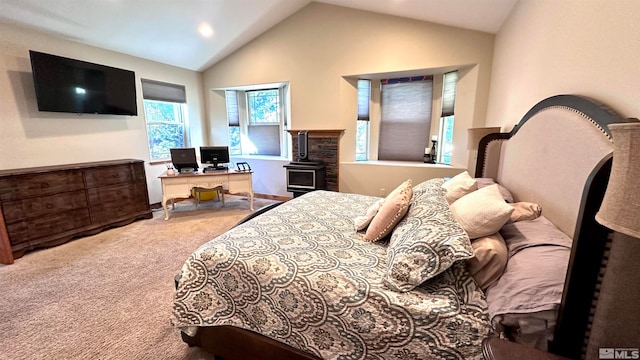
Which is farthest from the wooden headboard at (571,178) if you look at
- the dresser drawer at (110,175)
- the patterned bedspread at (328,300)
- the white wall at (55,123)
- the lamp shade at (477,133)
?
the white wall at (55,123)

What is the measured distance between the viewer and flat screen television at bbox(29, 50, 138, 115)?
3.02 metres

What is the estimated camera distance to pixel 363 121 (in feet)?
14.9

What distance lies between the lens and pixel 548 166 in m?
1.41

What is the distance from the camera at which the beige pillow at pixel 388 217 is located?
5.37 feet

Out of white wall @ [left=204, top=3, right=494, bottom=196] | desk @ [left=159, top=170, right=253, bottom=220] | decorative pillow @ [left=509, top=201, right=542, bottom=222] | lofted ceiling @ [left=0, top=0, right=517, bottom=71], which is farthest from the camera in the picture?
desk @ [left=159, top=170, right=253, bottom=220]

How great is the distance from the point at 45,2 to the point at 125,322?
347 centimetres

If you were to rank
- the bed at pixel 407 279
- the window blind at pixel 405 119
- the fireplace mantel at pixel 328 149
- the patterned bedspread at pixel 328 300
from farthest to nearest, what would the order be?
the fireplace mantel at pixel 328 149, the window blind at pixel 405 119, the patterned bedspread at pixel 328 300, the bed at pixel 407 279

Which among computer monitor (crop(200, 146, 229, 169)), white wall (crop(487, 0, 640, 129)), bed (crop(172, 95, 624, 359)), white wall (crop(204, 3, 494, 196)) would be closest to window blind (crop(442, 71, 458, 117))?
white wall (crop(204, 3, 494, 196))

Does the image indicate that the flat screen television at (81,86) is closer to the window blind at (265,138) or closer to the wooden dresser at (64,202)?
the wooden dresser at (64,202)

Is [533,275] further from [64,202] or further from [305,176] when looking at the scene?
[64,202]

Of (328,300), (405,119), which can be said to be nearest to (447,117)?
(405,119)

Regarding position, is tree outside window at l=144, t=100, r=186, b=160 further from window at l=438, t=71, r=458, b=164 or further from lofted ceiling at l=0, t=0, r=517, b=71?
window at l=438, t=71, r=458, b=164

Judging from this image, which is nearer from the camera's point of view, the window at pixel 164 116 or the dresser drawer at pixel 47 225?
the dresser drawer at pixel 47 225

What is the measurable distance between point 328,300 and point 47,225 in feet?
12.0
